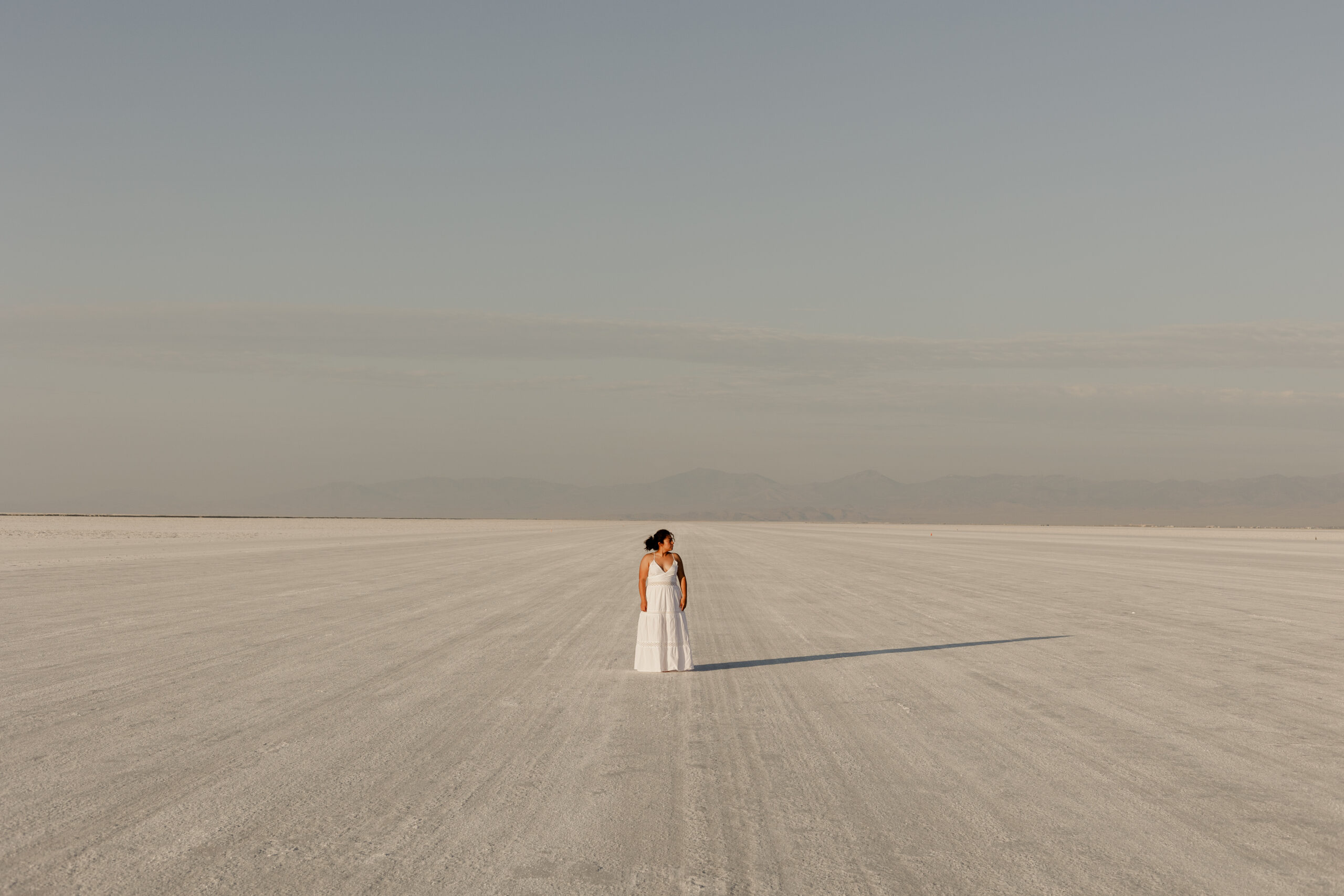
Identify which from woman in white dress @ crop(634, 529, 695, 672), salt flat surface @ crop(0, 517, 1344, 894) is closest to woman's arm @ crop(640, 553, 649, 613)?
woman in white dress @ crop(634, 529, 695, 672)

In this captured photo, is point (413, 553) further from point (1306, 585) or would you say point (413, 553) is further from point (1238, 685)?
point (1238, 685)

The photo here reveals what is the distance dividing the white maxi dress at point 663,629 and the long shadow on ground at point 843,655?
424 mm

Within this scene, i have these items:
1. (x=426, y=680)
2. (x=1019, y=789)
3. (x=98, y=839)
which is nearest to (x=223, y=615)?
(x=426, y=680)

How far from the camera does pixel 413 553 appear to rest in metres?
40.6

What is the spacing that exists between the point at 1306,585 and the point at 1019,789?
2425cm

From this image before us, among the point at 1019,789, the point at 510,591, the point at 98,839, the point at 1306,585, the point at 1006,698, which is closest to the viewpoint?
the point at 98,839

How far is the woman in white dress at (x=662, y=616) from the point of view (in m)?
10.7

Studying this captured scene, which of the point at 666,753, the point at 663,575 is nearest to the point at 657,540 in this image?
the point at 663,575

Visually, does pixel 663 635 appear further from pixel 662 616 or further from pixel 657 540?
pixel 657 540

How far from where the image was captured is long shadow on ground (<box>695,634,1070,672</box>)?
11.5 metres

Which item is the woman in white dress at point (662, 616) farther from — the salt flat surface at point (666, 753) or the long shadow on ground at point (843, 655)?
the long shadow on ground at point (843, 655)

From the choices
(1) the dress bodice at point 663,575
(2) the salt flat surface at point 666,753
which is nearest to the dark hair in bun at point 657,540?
(1) the dress bodice at point 663,575

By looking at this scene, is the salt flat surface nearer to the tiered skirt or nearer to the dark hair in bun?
the tiered skirt

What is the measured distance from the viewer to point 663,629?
10789 mm
